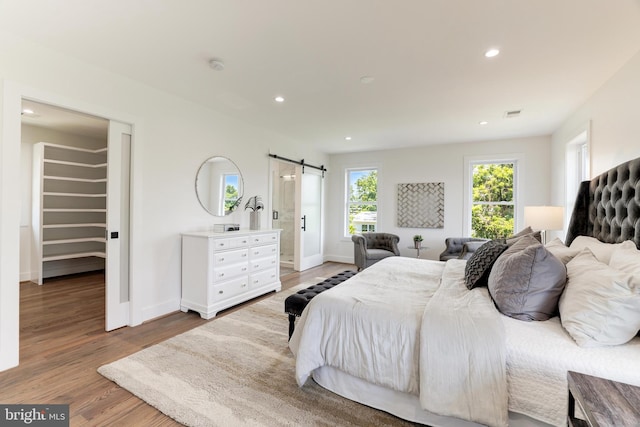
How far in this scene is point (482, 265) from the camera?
211cm

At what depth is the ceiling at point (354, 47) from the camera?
1.80 metres

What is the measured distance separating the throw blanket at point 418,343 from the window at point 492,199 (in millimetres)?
3740

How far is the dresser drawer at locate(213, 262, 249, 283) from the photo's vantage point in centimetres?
328

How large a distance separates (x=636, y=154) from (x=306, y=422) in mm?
3069

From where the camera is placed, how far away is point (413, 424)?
1644 mm

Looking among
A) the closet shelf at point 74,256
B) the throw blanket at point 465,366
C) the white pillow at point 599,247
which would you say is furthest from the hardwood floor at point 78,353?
the white pillow at point 599,247

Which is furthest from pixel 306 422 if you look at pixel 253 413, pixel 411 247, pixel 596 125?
pixel 411 247

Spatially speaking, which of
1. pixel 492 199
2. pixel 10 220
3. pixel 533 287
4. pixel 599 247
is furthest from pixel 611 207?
pixel 10 220

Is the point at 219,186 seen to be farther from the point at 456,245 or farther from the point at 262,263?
the point at 456,245

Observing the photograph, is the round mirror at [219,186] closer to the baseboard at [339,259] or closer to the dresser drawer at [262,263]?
the dresser drawer at [262,263]

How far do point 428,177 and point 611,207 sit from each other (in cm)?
344

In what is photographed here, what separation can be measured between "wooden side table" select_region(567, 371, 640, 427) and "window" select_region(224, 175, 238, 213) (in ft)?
12.4

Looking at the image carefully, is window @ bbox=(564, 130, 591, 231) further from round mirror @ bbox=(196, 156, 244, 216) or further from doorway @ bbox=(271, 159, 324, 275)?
round mirror @ bbox=(196, 156, 244, 216)

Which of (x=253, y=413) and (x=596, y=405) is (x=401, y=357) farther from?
(x=253, y=413)
